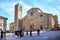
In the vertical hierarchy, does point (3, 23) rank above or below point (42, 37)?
above

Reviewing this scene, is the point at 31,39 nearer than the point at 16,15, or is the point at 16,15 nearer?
the point at 31,39

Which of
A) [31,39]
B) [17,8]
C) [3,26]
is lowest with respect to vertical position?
[31,39]

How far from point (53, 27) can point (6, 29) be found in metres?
0.81

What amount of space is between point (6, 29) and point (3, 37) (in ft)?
0.44

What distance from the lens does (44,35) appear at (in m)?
2.64

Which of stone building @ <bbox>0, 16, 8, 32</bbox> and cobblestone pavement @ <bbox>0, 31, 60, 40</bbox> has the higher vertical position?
stone building @ <bbox>0, 16, 8, 32</bbox>

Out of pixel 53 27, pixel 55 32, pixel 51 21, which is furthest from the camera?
pixel 51 21

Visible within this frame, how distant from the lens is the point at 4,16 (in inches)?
101

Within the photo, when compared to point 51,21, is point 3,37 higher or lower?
lower

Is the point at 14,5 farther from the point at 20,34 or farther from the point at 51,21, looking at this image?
the point at 51,21

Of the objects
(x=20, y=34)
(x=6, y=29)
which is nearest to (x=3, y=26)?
(x=6, y=29)

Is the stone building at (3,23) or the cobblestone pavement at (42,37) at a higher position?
the stone building at (3,23)

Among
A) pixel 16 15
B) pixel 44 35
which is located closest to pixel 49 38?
pixel 44 35

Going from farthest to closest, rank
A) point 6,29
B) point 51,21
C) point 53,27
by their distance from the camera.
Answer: point 51,21
point 53,27
point 6,29
